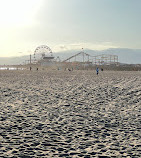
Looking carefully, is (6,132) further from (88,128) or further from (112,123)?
(112,123)

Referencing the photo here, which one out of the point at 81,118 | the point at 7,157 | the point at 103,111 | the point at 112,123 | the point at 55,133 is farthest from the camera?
the point at 103,111

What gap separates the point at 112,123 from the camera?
7.55 metres

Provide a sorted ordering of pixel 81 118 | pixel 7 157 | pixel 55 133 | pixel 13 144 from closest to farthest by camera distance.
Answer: pixel 7 157 < pixel 13 144 < pixel 55 133 < pixel 81 118

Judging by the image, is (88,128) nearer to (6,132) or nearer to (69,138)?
(69,138)

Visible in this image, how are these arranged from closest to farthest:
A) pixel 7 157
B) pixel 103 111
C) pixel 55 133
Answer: pixel 7 157 → pixel 55 133 → pixel 103 111

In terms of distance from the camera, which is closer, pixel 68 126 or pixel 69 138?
pixel 69 138

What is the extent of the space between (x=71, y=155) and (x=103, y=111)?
4.94m

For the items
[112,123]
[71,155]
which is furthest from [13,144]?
[112,123]

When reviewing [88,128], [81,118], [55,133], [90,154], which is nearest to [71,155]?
[90,154]

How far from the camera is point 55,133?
639 centimetres

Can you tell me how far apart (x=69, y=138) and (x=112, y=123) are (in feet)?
6.58

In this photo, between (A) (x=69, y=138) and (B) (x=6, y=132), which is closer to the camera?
(A) (x=69, y=138)

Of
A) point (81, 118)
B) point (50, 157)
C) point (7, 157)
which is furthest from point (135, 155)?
point (81, 118)

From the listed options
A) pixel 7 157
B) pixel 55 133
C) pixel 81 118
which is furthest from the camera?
pixel 81 118
